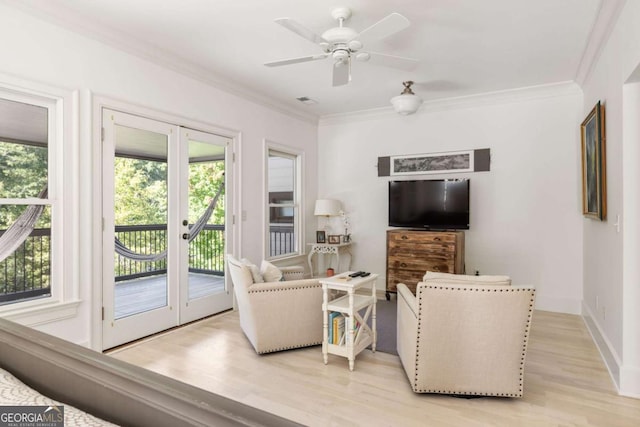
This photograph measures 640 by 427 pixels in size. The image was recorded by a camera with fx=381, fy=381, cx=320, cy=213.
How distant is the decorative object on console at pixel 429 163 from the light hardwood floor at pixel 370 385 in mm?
2246

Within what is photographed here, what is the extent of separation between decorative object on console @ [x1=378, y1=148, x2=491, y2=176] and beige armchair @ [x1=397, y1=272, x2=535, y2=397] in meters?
2.91

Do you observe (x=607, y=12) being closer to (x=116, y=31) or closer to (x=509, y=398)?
(x=509, y=398)

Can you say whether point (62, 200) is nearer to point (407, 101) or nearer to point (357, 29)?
point (357, 29)

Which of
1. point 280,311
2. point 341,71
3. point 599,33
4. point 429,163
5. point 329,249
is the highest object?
point 599,33

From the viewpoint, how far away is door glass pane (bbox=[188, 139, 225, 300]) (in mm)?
4055

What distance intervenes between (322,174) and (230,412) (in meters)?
5.49

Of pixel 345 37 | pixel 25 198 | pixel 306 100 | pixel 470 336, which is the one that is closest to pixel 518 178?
pixel 306 100

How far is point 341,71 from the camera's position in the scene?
9.76 feet

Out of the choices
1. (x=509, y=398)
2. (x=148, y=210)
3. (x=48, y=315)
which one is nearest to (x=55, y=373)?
(x=48, y=315)

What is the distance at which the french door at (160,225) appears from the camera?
3.27m

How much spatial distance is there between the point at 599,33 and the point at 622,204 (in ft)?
4.87

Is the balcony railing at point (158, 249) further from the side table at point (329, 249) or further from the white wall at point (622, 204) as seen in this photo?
the white wall at point (622, 204)

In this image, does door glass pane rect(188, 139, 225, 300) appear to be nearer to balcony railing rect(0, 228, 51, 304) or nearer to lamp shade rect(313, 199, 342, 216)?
balcony railing rect(0, 228, 51, 304)

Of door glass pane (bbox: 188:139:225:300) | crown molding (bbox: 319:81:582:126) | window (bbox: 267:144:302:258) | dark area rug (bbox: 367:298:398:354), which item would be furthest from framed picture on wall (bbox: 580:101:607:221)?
door glass pane (bbox: 188:139:225:300)
